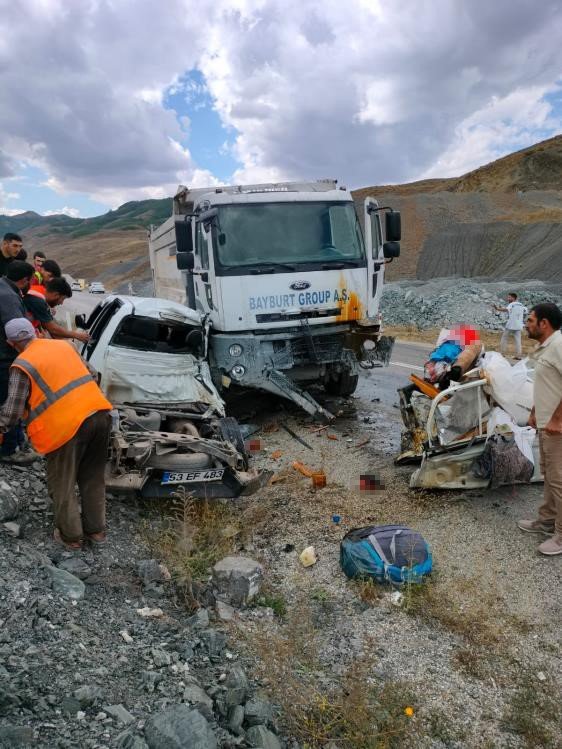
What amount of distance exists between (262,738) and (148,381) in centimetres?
380

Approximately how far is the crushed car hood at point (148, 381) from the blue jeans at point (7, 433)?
43.7 inches

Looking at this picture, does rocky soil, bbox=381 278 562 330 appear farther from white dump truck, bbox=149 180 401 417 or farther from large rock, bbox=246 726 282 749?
large rock, bbox=246 726 282 749

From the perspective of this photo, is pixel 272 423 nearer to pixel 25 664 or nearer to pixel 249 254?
pixel 249 254

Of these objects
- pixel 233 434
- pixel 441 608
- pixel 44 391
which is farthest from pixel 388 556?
pixel 44 391

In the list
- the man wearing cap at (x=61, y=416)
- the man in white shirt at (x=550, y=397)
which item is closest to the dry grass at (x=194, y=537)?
the man wearing cap at (x=61, y=416)

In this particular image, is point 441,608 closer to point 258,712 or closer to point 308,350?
point 258,712

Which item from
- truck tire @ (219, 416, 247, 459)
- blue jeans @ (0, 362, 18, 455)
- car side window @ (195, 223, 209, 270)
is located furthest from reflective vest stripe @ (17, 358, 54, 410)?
car side window @ (195, 223, 209, 270)

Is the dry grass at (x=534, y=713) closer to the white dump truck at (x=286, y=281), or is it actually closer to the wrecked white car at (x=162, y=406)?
the wrecked white car at (x=162, y=406)

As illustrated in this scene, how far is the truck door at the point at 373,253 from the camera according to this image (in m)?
7.26

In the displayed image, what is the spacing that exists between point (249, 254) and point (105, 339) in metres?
2.03

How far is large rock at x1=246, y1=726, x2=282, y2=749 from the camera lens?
2.52 metres

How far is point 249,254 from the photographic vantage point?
6852 millimetres

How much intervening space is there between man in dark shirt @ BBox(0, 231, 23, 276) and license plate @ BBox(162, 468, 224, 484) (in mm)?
3098

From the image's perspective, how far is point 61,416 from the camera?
362cm
